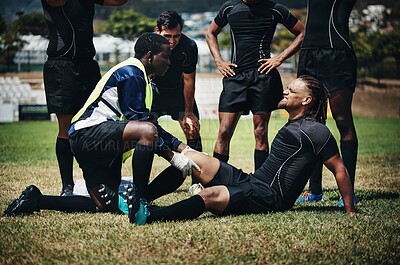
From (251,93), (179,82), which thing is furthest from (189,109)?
(251,93)

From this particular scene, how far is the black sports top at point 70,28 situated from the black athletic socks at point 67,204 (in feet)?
6.08

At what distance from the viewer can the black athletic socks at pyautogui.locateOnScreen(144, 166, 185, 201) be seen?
→ 5.89 metres

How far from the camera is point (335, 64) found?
668cm

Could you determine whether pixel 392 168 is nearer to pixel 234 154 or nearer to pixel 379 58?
pixel 234 154

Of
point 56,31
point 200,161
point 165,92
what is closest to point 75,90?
point 56,31

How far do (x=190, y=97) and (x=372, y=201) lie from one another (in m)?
2.56

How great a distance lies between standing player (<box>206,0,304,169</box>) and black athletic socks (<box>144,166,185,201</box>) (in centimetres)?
129

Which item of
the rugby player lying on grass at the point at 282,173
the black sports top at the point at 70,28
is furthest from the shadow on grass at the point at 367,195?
the black sports top at the point at 70,28

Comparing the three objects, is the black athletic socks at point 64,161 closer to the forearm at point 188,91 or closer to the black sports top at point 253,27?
the forearm at point 188,91

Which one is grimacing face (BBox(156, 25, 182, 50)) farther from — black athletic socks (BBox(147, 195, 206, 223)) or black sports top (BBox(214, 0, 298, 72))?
black athletic socks (BBox(147, 195, 206, 223))

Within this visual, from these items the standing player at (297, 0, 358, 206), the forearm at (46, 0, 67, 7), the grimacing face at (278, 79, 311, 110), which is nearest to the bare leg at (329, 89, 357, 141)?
the standing player at (297, 0, 358, 206)

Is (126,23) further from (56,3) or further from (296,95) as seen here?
(296,95)

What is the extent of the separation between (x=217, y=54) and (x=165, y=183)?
2132 millimetres

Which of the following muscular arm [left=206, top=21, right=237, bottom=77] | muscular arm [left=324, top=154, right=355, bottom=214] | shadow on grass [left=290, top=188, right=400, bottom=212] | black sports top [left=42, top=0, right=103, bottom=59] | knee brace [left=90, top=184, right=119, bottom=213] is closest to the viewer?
muscular arm [left=324, top=154, right=355, bottom=214]
